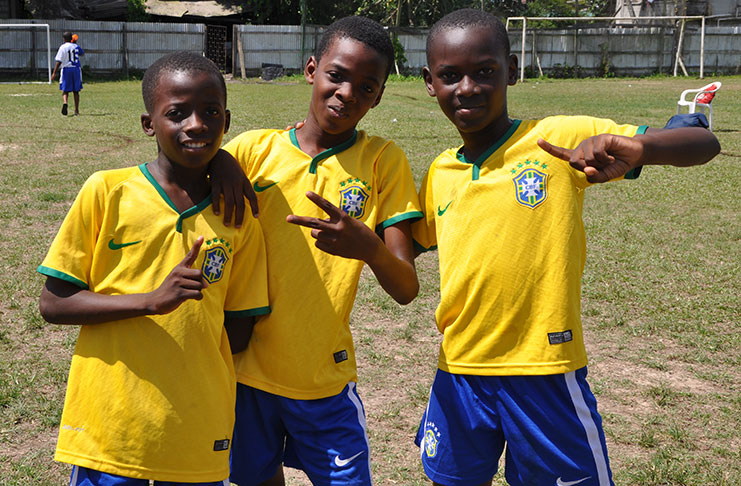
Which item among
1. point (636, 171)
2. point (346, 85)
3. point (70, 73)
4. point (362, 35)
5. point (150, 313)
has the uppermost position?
point (70, 73)

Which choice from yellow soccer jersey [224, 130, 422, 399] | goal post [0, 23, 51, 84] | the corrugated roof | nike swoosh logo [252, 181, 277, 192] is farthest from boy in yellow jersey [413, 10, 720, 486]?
the corrugated roof

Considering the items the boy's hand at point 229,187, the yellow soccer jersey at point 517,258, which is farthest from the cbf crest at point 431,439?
the boy's hand at point 229,187

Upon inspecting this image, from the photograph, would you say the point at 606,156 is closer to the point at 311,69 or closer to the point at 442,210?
the point at 442,210

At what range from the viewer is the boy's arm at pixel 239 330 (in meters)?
2.28

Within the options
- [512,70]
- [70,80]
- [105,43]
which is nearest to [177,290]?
[512,70]

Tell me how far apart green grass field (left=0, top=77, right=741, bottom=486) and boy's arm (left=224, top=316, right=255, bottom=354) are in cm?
114

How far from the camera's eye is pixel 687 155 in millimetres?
2195

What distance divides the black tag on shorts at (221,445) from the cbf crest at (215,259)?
1.43ft

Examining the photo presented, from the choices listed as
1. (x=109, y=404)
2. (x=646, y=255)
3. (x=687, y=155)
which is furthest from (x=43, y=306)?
(x=646, y=255)

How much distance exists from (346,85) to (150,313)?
91 cm

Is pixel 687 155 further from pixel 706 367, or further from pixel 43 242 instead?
pixel 43 242

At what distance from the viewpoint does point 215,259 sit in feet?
7.02

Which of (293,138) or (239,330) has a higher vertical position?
(293,138)

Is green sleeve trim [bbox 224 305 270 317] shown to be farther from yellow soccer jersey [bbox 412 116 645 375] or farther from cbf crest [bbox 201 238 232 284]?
yellow soccer jersey [bbox 412 116 645 375]
